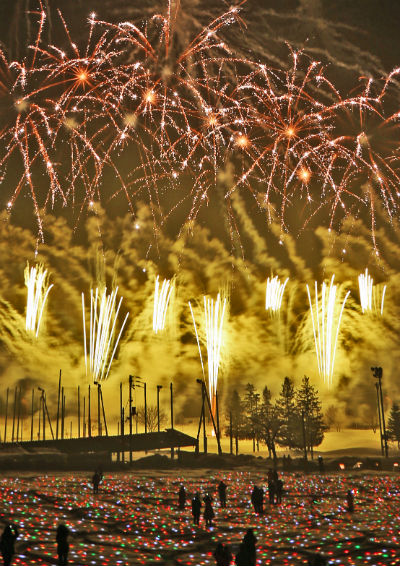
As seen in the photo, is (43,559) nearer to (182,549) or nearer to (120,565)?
(120,565)

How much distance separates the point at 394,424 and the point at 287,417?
2158 cm

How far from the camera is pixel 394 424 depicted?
388 ft

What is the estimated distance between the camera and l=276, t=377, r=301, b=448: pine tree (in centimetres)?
11119

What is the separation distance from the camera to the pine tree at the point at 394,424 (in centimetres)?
11725

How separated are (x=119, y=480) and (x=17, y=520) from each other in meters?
17.3

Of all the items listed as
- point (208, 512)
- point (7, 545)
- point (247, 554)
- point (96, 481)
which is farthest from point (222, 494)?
point (7, 545)

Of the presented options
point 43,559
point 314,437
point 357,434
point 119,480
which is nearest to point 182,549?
point 43,559

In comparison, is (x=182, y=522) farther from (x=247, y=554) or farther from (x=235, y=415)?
(x=235, y=415)

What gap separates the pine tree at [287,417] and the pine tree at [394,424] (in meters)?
18.9

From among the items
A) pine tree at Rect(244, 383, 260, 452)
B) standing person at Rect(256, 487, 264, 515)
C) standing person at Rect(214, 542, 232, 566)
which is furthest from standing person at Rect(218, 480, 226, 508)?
pine tree at Rect(244, 383, 260, 452)

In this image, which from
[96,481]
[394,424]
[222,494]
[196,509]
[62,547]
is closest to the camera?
[62,547]

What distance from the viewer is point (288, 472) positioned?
50625mm

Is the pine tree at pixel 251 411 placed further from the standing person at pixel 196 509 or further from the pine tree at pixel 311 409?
the standing person at pixel 196 509

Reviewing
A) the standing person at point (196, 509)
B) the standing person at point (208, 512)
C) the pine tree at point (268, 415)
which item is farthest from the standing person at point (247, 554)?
the pine tree at point (268, 415)
